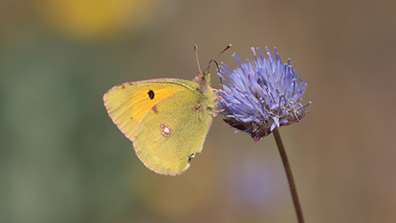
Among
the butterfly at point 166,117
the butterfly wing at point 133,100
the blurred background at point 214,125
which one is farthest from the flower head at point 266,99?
the blurred background at point 214,125

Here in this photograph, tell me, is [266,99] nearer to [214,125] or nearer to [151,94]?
[151,94]

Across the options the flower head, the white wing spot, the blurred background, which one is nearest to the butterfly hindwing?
the white wing spot

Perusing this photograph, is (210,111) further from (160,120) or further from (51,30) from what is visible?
(51,30)

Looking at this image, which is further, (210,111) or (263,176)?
(263,176)

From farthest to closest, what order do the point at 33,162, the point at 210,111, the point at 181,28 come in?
the point at 181,28 < the point at 33,162 < the point at 210,111

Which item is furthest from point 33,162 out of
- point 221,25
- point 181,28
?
point 221,25

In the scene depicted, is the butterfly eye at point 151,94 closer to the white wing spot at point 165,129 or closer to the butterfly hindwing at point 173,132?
the butterfly hindwing at point 173,132
